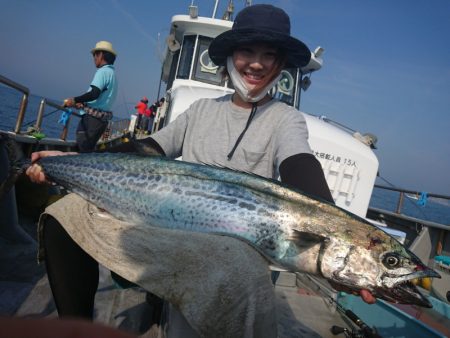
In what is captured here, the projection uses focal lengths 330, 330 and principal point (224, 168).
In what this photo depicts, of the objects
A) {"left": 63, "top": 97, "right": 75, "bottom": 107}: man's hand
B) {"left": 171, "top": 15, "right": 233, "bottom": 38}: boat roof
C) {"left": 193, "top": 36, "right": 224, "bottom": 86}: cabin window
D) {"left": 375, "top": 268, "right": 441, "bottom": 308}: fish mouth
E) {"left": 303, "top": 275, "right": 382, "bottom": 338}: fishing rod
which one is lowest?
{"left": 303, "top": 275, "right": 382, "bottom": 338}: fishing rod

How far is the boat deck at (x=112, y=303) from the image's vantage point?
2.39m

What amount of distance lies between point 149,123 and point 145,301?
11839 mm

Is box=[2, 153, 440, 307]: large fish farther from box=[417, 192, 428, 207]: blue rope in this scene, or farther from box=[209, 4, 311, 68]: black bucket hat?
box=[417, 192, 428, 207]: blue rope

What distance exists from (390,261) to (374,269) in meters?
0.08

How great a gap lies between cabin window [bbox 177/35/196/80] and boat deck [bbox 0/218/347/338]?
11.7ft

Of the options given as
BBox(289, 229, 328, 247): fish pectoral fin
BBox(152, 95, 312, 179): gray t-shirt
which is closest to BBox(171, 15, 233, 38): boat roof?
BBox(152, 95, 312, 179): gray t-shirt

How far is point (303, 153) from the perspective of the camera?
1.69 meters

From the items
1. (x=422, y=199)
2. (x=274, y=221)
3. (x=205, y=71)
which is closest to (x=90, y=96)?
(x=205, y=71)

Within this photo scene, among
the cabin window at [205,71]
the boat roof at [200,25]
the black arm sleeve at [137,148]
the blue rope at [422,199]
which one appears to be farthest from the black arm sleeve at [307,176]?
the blue rope at [422,199]

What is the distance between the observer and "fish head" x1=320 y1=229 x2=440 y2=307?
138 centimetres

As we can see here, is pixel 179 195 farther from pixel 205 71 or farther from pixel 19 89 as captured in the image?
pixel 205 71

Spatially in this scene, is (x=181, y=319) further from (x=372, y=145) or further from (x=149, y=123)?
(x=149, y=123)

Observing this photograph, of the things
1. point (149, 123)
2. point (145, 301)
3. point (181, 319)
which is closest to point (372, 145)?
point (145, 301)

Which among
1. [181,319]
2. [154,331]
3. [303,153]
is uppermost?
[303,153]
